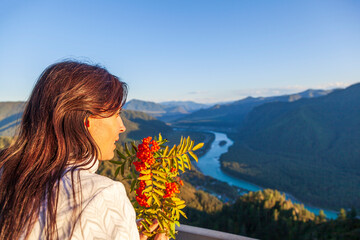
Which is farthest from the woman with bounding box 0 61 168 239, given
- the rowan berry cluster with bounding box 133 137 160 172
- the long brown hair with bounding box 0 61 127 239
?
the rowan berry cluster with bounding box 133 137 160 172

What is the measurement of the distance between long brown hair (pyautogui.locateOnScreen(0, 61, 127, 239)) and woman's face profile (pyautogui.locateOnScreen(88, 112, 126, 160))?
39 millimetres

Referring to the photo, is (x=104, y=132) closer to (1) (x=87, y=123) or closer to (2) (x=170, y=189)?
→ (1) (x=87, y=123)

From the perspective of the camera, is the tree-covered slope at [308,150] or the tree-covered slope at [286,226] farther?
the tree-covered slope at [308,150]

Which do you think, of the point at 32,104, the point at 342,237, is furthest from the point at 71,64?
the point at 342,237

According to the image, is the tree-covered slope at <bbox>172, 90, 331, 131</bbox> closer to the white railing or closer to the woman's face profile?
the white railing

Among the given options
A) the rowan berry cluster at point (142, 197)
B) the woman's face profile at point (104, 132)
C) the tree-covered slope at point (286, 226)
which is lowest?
the tree-covered slope at point (286, 226)

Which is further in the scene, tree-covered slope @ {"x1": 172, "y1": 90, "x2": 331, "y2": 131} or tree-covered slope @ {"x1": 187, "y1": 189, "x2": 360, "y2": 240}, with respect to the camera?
tree-covered slope @ {"x1": 172, "y1": 90, "x2": 331, "y2": 131}

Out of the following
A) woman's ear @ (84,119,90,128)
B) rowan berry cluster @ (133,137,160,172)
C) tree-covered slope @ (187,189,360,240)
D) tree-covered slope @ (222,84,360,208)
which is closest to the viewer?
woman's ear @ (84,119,90,128)

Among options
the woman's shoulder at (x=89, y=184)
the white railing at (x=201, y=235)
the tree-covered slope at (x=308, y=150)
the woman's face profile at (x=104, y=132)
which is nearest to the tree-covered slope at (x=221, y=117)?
the tree-covered slope at (x=308, y=150)

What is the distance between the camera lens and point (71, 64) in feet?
2.39

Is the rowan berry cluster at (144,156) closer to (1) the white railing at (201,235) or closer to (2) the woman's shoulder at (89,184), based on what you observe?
(2) the woman's shoulder at (89,184)

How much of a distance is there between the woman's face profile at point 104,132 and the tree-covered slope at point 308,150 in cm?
5081

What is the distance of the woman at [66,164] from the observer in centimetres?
52

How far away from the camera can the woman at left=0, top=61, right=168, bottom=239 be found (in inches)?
20.5
